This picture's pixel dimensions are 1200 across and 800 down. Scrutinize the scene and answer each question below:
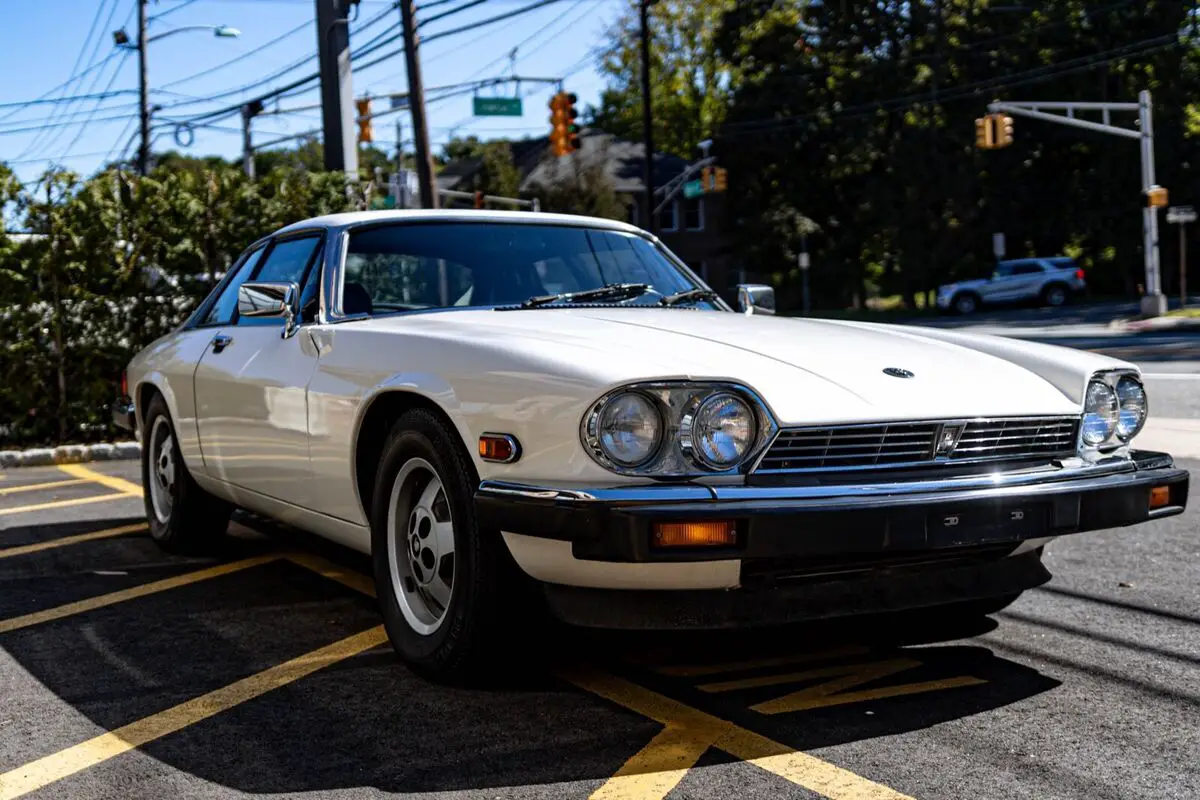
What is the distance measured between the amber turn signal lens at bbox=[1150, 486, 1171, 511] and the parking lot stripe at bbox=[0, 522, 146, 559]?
16.2 ft

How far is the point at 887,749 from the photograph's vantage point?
128 inches

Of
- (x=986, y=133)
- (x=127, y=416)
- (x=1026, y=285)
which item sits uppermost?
(x=986, y=133)

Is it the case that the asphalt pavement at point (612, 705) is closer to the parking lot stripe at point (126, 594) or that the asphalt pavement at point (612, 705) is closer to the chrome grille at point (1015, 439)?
the parking lot stripe at point (126, 594)

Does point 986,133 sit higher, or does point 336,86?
point 986,133

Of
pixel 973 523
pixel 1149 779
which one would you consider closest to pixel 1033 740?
pixel 1149 779

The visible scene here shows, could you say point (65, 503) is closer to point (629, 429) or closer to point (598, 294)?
point (598, 294)

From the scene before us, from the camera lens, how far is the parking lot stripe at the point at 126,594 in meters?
4.92

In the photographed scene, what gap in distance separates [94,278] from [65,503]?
142 inches

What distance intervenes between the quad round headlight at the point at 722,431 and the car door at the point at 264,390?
1.76 metres

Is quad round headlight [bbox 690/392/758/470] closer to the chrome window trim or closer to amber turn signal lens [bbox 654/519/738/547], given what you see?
the chrome window trim

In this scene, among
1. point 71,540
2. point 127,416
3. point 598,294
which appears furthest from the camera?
point 127,416

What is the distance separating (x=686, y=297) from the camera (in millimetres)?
5109

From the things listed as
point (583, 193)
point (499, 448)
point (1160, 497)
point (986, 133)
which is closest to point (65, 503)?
point (499, 448)

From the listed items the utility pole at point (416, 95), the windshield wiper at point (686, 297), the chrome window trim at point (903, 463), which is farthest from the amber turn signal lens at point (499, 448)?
the utility pole at point (416, 95)
